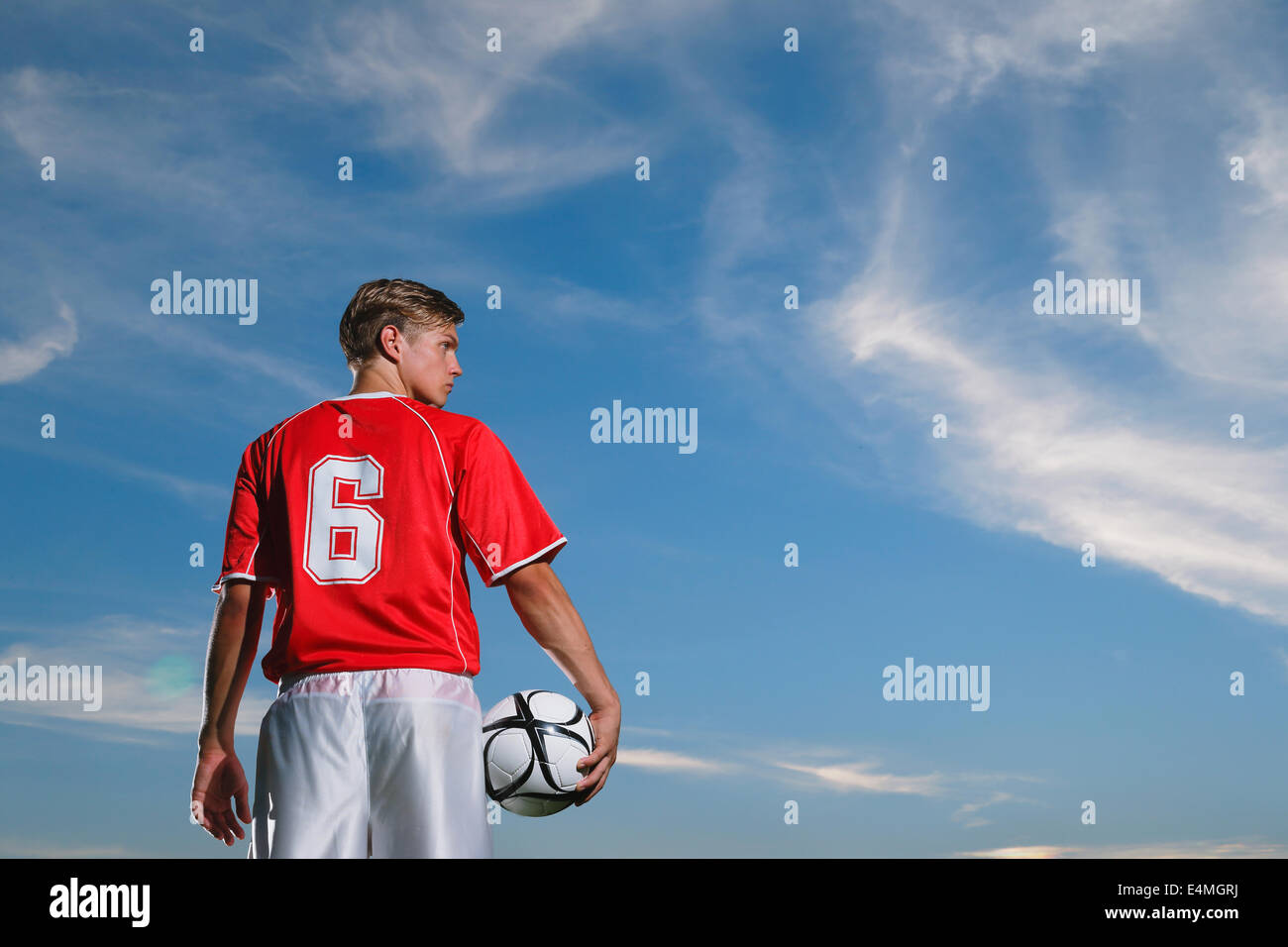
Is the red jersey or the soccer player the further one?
the red jersey

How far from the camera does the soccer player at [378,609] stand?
5.45 metres

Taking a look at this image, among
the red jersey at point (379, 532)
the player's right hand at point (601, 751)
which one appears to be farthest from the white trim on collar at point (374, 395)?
the player's right hand at point (601, 751)

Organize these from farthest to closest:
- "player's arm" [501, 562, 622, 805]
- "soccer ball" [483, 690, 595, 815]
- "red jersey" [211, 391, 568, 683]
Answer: "soccer ball" [483, 690, 595, 815]
"player's arm" [501, 562, 622, 805]
"red jersey" [211, 391, 568, 683]

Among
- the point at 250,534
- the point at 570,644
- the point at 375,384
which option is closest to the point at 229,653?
the point at 250,534

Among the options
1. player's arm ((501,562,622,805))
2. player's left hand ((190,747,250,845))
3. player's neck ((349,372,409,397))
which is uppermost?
player's neck ((349,372,409,397))

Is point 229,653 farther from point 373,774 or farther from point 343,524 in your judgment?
point 373,774

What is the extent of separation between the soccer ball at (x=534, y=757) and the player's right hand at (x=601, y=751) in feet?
0.17

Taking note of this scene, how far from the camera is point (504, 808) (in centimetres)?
622

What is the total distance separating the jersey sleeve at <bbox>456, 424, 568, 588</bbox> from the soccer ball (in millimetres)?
906

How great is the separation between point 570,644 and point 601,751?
60 cm

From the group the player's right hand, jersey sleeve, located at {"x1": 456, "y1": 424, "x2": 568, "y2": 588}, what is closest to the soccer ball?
the player's right hand

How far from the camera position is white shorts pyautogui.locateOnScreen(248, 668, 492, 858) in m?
5.39

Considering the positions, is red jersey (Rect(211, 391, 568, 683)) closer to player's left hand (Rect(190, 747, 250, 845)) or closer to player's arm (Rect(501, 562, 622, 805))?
player's arm (Rect(501, 562, 622, 805))

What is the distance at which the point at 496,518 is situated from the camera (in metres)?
5.94
